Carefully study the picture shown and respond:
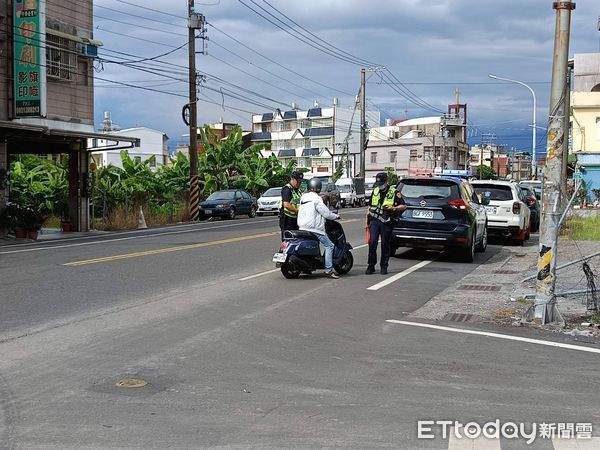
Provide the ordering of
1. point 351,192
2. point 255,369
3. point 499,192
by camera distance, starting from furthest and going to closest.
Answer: point 351,192
point 499,192
point 255,369

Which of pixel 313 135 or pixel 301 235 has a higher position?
pixel 313 135

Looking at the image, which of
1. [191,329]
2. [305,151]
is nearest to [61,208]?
[191,329]

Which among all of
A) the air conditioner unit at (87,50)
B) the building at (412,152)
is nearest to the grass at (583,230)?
the air conditioner unit at (87,50)

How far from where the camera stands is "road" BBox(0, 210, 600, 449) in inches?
202

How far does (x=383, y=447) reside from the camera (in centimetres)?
479

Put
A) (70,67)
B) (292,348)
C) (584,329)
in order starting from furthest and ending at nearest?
(70,67)
(584,329)
(292,348)

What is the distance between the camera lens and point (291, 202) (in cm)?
1334

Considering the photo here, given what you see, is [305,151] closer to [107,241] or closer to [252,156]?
[252,156]

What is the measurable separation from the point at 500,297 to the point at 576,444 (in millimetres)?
6537

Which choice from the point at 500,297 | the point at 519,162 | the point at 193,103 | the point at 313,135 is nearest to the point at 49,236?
the point at 193,103

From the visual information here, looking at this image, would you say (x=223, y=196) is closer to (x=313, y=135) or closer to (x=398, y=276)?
(x=398, y=276)

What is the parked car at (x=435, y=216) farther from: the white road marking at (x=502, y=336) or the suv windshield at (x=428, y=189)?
the white road marking at (x=502, y=336)

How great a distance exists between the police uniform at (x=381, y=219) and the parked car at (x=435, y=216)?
2.06 m

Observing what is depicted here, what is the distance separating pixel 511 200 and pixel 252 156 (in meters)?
28.6
